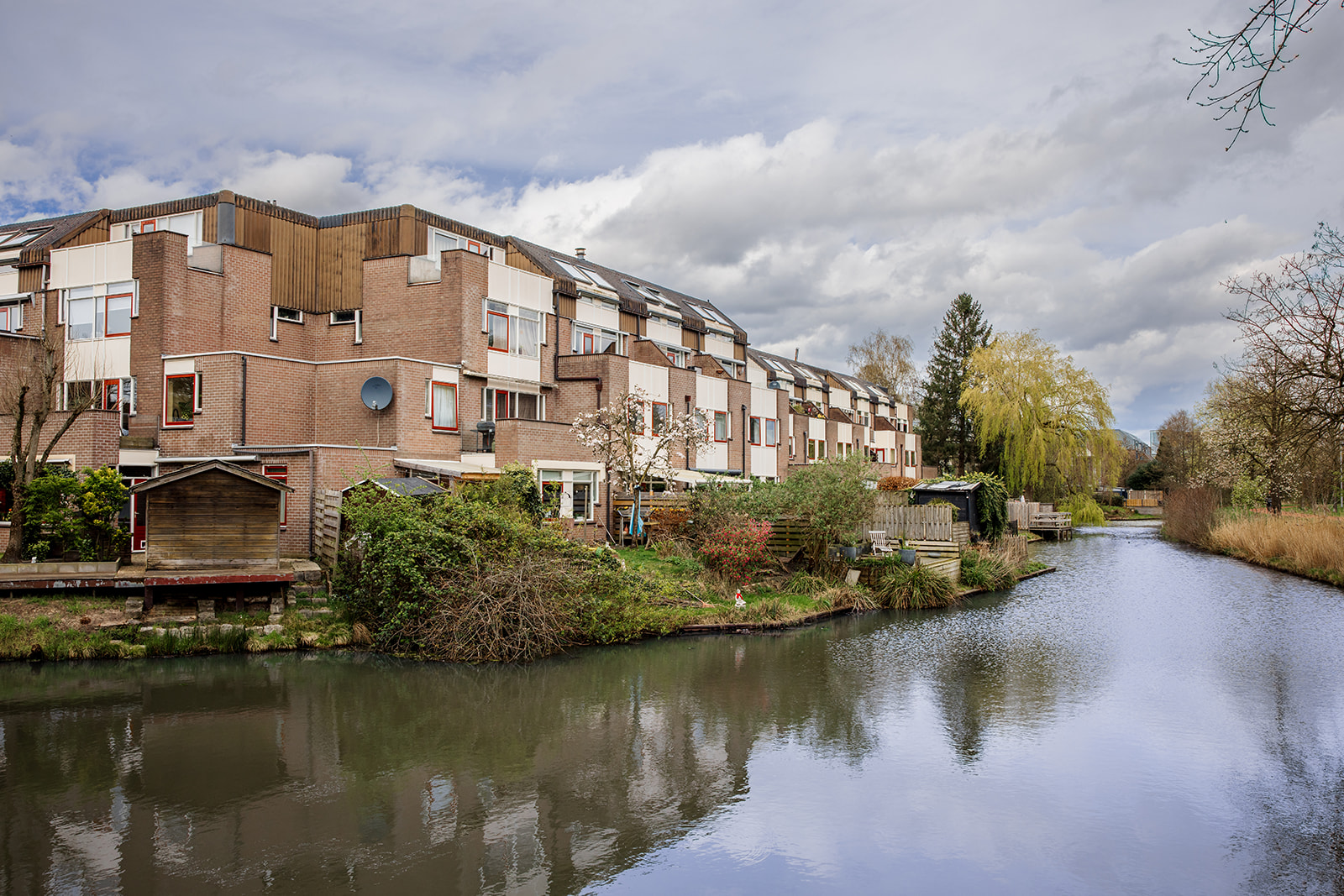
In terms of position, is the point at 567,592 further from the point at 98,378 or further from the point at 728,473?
the point at 728,473

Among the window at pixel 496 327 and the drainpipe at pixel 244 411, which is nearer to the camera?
the drainpipe at pixel 244 411

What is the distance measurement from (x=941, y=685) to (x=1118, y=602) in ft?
39.9

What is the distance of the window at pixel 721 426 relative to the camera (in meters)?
38.9

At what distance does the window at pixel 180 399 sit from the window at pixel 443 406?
21.5 feet

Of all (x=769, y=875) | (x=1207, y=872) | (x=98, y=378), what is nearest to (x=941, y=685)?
(x=1207, y=872)

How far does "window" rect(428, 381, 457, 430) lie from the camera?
88.4 feet

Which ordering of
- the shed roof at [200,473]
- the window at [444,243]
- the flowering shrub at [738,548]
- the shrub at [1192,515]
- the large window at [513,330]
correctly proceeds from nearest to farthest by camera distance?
the shed roof at [200,473], the flowering shrub at [738,548], the large window at [513,330], the window at [444,243], the shrub at [1192,515]

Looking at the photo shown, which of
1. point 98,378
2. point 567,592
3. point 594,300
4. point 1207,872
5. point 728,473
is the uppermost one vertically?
point 594,300

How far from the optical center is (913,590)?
23.1 metres

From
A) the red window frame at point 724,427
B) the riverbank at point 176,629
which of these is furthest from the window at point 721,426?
the riverbank at point 176,629

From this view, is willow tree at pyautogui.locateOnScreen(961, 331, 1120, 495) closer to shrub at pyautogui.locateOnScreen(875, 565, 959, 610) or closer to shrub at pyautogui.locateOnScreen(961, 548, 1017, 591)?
shrub at pyautogui.locateOnScreen(961, 548, 1017, 591)

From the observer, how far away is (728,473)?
124 ft

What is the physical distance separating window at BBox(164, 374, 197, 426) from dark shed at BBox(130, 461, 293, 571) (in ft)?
29.3

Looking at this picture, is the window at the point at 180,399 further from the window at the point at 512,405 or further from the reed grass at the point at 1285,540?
the reed grass at the point at 1285,540
